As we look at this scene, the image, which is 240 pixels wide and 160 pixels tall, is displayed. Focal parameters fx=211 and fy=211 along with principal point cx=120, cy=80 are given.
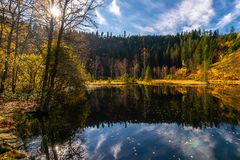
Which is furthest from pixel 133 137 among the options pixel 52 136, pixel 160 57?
pixel 160 57

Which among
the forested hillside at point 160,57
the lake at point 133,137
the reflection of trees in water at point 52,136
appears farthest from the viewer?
the forested hillside at point 160,57

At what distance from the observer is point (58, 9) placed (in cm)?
1723

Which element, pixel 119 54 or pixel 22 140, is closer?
pixel 22 140

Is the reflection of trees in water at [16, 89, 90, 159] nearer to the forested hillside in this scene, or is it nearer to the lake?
the lake

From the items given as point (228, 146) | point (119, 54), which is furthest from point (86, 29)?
point (119, 54)

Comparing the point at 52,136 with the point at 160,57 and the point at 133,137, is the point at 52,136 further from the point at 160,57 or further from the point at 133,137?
the point at 160,57

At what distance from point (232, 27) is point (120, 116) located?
624 ft

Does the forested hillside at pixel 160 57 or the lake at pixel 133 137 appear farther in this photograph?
the forested hillside at pixel 160 57

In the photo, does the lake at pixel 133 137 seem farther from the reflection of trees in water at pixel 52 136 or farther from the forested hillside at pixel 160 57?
the forested hillside at pixel 160 57

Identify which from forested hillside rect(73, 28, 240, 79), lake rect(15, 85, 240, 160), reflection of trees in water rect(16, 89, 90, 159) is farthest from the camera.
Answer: forested hillside rect(73, 28, 240, 79)

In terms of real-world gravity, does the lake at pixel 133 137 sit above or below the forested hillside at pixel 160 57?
below

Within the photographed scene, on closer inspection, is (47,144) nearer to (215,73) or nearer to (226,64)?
(215,73)

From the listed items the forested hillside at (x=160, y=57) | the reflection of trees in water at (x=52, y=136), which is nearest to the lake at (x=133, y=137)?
the reflection of trees in water at (x=52, y=136)

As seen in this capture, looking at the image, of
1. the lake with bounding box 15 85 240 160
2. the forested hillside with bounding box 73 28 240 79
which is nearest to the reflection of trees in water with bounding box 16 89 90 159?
the lake with bounding box 15 85 240 160
